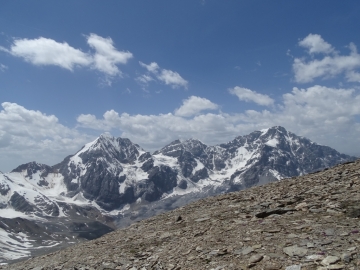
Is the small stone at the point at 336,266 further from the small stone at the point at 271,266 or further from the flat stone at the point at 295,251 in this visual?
the small stone at the point at 271,266

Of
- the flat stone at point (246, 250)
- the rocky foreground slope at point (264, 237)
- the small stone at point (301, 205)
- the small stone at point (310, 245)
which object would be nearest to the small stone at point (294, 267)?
the rocky foreground slope at point (264, 237)

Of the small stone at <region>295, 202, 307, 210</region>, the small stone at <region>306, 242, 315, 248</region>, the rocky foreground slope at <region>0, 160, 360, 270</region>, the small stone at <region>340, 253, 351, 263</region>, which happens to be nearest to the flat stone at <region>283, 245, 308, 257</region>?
the rocky foreground slope at <region>0, 160, 360, 270</region>

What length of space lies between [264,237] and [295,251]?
2.16m

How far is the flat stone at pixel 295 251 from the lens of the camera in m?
10.3

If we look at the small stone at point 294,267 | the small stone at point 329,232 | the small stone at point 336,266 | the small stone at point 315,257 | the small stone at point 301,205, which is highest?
the small stone at point 301,205

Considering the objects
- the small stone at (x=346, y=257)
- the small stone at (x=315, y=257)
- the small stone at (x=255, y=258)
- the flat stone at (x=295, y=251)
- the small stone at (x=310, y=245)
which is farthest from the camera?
the small stone at (x=310, y=245)

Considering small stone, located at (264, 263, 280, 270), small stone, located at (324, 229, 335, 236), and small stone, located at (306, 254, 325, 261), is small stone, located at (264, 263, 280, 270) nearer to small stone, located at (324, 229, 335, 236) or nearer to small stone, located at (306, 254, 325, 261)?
small stone, located at (306, 254, 325, 261)

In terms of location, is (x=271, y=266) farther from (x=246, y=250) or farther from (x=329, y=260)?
(x=246, y=250)

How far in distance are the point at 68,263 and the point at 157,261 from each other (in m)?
7.00

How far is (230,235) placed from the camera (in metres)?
14.1

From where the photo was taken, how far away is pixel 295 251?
10562 millimetres

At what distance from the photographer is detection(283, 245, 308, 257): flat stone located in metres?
10.3

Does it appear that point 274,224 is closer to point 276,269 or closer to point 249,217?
point 249,217

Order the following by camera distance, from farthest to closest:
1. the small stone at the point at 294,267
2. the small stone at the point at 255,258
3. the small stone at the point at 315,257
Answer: the small stone at the point at 255,258
the small stone at the point at 315,257
the small stone at the point at 294,267
